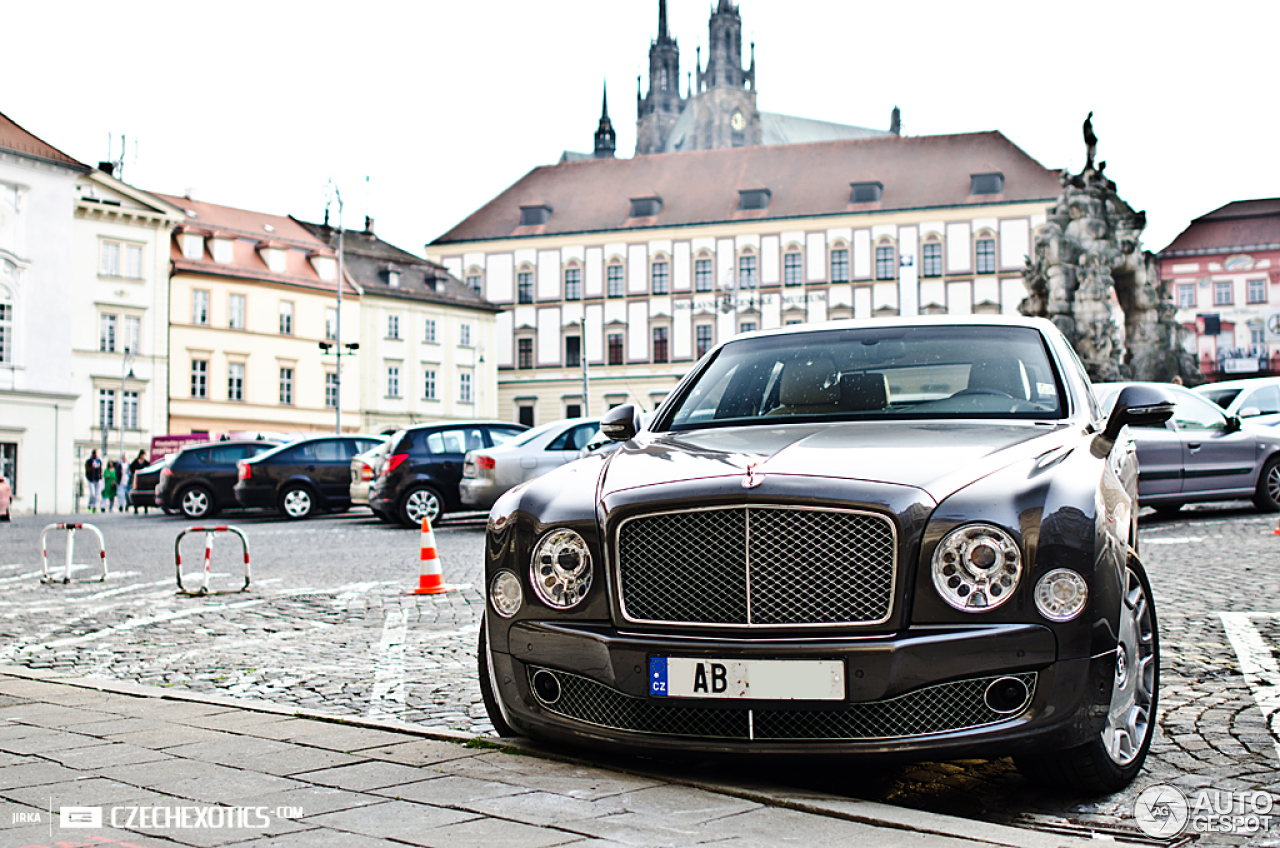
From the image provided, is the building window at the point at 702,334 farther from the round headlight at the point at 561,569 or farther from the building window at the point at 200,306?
the round headlight at the point at 561,569

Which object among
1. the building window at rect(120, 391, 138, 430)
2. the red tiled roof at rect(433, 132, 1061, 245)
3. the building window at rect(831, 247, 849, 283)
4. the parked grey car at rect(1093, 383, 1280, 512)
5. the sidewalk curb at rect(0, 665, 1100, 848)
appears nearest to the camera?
the sidewalk curb at rect(0, 665, 1100, 848)

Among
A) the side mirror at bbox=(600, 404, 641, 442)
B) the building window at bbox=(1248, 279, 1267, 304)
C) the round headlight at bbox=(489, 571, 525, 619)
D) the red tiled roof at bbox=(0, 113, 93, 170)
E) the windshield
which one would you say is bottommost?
the round headlight at bbox=(489, 571, 525, 619)

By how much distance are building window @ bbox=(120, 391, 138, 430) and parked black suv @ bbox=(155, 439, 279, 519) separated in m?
33.1

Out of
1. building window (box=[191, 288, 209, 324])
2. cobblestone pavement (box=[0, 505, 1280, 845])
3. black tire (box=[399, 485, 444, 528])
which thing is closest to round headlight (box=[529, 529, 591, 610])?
cobblestone pavement (box=[0, 505, 1280, 845])

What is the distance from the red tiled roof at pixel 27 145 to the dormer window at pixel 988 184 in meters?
48.1

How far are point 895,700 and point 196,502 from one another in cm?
2679

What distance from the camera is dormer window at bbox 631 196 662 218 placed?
8062cm

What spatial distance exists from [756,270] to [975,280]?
12.1 m

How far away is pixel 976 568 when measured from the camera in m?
4.13

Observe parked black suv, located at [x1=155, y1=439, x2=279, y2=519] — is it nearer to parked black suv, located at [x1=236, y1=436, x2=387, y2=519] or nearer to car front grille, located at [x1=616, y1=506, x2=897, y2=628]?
parked black suv, located at [x1=236, y1=436, x2=387, y2=519]

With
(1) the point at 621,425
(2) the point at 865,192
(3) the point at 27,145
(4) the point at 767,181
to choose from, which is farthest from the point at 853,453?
(4) the point at 767,181

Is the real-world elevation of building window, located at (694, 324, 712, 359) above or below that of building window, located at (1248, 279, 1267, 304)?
below

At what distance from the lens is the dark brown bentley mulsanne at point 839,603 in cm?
412

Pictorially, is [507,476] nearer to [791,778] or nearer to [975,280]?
[791,778]
